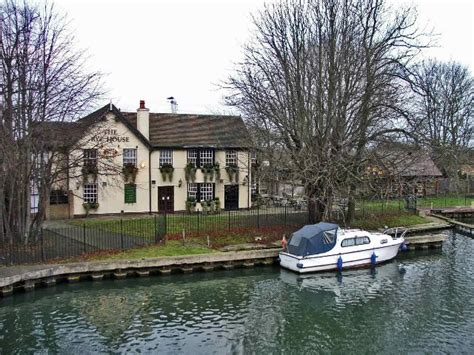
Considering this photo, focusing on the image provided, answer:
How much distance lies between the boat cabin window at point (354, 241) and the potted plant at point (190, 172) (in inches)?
650

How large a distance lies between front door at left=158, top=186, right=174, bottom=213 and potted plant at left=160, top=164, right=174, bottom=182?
0.80 metres

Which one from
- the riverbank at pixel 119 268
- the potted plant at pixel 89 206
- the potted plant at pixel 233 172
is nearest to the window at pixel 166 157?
the potted plant at pixel 233 172

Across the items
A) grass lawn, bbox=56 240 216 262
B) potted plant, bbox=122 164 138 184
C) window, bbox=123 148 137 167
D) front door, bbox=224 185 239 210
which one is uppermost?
window, bbox=123 148 137 167

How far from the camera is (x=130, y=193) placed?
35.3 m

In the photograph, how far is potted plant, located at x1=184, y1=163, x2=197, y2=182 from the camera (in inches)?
1441

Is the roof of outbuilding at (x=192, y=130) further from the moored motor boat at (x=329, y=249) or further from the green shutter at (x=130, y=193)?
the moored motor boat at (x=329, y=249)

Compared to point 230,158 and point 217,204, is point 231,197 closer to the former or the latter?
point 217,204

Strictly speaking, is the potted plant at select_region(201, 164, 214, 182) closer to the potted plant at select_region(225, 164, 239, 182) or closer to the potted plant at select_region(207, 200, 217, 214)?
the potted plant at select_region(225, 164, 239, 182)

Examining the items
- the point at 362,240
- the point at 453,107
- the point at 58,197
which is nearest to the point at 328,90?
the point at 362,240

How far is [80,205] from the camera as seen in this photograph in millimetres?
33750

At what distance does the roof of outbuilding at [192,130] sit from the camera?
37.0 metres

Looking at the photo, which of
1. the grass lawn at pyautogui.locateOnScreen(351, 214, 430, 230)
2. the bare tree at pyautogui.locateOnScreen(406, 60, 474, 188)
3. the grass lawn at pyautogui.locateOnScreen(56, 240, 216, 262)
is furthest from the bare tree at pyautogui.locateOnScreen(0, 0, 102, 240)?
the bare tree at pyautogui.locateOnScreen(406, 60, 474, 188)

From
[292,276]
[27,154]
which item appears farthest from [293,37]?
[27,154]

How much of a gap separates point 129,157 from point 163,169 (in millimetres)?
2763
